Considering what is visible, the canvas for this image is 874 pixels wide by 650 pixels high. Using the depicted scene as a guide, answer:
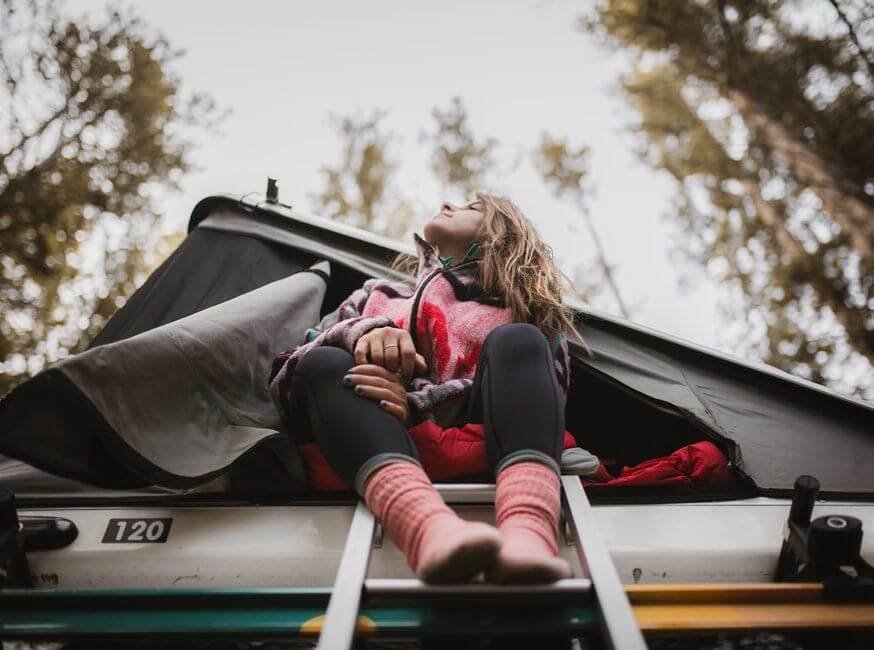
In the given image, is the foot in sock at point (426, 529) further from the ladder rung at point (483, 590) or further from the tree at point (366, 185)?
the tree at point (366, 185)

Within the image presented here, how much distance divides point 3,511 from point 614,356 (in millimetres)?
1654

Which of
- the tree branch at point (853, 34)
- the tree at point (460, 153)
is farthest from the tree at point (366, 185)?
the tree branch at point (853, 34)

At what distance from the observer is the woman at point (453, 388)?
933mm

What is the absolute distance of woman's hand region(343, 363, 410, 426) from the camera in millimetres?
1219

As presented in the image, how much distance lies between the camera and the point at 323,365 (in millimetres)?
1278

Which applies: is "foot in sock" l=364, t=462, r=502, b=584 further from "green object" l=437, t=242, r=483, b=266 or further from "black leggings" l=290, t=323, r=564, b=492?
"green object" l=437, t=242, r=483, b=266

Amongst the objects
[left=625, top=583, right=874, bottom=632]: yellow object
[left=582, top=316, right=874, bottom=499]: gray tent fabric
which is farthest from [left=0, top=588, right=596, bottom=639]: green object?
[left=582, top=316, right=874, bottom=499]: gray tent fabric

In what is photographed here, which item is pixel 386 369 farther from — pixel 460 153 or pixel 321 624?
pixel 460 153

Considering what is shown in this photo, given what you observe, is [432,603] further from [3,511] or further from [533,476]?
[3,511]

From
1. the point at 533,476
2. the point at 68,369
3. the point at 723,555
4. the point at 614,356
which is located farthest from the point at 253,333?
the point at 723,555

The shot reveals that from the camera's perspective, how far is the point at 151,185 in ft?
25.6

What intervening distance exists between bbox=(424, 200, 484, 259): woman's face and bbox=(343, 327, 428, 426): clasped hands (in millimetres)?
684

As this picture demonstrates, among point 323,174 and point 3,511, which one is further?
point 323,174

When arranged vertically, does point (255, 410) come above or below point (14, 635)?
above
